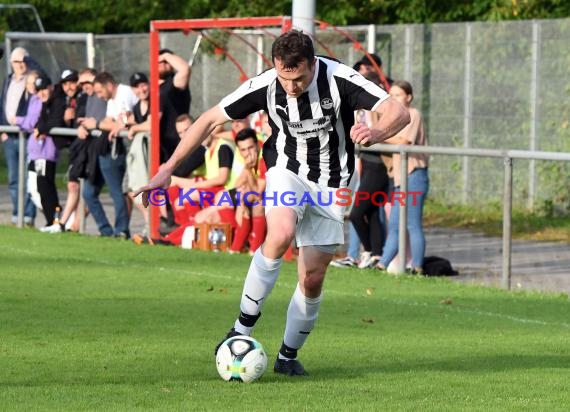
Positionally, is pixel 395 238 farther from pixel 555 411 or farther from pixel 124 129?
pixel 555 411

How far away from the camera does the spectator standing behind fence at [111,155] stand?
18484 mm

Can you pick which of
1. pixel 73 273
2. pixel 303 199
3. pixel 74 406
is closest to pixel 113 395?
pixel 74 406

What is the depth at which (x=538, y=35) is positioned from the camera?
22.3 metres

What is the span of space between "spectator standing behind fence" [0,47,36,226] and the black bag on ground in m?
6.39

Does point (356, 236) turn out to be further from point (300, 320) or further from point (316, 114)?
point (316, 114)

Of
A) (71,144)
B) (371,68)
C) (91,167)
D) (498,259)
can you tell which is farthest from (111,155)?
(498,259)

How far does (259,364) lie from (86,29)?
26.7 metres

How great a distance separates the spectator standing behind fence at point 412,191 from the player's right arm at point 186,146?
6252 mm

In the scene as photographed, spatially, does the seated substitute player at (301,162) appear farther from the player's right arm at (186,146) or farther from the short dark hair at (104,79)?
the short dark hair at (104,79)

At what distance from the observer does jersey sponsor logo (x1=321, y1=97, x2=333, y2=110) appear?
29.3ft

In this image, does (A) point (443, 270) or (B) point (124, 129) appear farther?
(B) point (124, 129)

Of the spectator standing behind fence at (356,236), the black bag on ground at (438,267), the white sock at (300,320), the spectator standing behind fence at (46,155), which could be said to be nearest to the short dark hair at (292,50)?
the white sock at (300,320)

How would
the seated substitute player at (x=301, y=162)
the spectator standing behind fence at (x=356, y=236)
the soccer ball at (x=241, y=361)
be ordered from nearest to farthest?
the soccer ball at (x=241, y=361) → the seated substitute player at (x=301, y=162) → the spectator standing behind fence at (x=356, y=236)

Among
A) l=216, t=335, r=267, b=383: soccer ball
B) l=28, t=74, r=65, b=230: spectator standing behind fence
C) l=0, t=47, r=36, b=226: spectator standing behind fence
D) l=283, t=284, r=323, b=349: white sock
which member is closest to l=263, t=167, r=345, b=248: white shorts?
l=283, t=284, r=323, b=349: white sock
